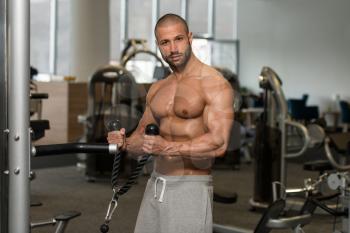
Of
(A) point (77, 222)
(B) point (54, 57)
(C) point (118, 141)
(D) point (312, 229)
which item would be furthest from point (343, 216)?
(B) point (54, 57)

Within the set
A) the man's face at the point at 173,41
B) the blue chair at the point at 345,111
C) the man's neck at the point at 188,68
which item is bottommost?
the blue chair at the point at 345,111

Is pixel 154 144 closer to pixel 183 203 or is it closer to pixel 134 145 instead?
pixel 134 145

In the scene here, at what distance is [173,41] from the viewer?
202 cm

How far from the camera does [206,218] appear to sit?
220 cm

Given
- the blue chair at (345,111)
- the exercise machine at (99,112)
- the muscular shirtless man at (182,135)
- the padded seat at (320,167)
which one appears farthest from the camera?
the blue chair at (345,111)

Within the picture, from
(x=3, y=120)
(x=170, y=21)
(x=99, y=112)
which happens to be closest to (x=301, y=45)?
(x=99, y=112)

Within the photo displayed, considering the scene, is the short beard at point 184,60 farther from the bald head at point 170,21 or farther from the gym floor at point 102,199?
the gym floor at point 102,199

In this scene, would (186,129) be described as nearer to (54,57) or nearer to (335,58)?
(54,57)

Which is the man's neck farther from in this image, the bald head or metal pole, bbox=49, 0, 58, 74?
metal pole, bbox=49, 0, 58, 74

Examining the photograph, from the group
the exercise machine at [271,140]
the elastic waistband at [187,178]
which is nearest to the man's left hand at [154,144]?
the elastic waistband at [187,178]

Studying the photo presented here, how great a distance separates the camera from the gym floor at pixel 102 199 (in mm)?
3424

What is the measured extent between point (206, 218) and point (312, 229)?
8.25 feet

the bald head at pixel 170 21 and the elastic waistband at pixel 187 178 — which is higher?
the bald head at pixel 170 21

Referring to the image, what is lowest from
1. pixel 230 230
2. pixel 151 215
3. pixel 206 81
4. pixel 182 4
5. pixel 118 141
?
pixel 230 230
